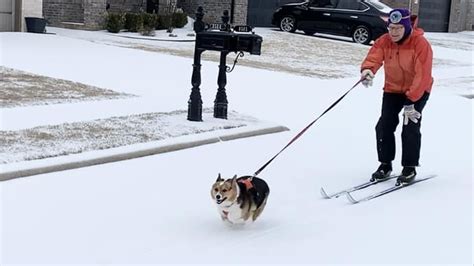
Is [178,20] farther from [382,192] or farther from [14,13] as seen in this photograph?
[382,192]

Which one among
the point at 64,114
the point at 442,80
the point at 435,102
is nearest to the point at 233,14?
the point at 442,80

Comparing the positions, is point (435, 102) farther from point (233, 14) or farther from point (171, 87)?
point (233, 14)

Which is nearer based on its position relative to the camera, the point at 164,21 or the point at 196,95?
the point at 196,95

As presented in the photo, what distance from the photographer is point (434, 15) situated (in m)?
38.5

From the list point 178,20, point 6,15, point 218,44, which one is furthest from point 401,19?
point 178,20

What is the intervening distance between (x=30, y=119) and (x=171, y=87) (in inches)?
148

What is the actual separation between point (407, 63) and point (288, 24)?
67.5 feet

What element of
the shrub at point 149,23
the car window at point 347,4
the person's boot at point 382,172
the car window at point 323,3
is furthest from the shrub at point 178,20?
the person's boot at point 382,172

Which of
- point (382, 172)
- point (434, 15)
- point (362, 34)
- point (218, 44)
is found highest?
point (434, 15)

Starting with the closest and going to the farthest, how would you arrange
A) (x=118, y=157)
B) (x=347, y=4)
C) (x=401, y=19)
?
(x=401, y=19)
(x=118, y=157)
(x=347, y=4)

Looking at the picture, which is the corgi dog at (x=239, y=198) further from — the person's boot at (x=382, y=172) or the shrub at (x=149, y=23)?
the shrub at (x=149, y=23)

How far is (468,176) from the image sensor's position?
7.70 metres

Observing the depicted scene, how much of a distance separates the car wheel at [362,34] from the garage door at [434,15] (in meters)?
12.5

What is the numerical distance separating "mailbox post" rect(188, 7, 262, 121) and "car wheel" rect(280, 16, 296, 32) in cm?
1792
